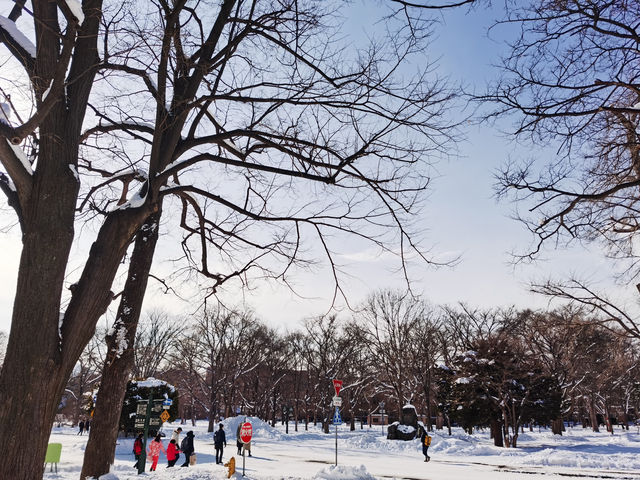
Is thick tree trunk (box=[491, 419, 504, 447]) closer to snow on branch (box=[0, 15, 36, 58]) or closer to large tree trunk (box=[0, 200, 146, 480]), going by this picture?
large tree trunk (box=[0, 200, 146, 480])

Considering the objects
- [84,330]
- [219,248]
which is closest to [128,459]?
[219,248]

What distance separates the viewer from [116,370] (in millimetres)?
8273

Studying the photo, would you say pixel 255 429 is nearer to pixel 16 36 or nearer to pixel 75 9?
pixel 16 36

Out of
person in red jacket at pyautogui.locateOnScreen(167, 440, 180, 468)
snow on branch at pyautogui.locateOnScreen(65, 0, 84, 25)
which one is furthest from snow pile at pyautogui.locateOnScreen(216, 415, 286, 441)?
snow on branch at pyautogui.locateOnScreen(65, 0, 84, 25)

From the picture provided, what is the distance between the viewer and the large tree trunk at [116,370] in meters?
7.92

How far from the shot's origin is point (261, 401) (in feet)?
188

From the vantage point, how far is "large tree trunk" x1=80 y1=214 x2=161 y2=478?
792 centimetres

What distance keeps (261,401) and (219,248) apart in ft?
171

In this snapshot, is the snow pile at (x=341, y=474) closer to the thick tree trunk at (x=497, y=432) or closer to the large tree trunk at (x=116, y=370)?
the large tree trunk at (x=116, y=370)

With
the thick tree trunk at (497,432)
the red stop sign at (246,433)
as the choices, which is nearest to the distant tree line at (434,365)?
the thick tree trunk at (497,432)

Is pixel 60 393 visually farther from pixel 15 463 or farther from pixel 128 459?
pixel 128 459

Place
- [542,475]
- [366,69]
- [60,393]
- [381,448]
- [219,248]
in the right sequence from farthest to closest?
[381,448] < [542,475] < [219,248] < [366,69] < [60,393]

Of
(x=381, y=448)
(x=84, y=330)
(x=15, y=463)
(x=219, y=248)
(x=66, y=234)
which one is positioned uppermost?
(x=219, y=248)

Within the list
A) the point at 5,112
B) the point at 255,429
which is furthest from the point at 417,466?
the point at 255,429
